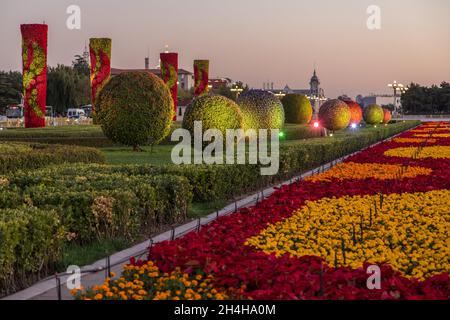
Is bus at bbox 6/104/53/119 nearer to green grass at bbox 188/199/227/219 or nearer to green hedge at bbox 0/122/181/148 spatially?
green hedge at bbox 0/122/181/148

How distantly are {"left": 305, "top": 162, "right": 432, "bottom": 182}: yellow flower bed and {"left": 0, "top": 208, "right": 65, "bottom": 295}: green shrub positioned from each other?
857 cm

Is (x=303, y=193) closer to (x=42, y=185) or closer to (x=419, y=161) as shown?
(x=42, y=185)

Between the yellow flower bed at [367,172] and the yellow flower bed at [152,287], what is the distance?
9.48 m

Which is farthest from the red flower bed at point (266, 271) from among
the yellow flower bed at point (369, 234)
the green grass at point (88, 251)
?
the green grass at point (88, 251)

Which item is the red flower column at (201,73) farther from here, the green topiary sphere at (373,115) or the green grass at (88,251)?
the green grass at (88,251)

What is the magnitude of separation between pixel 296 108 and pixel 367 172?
26.2m

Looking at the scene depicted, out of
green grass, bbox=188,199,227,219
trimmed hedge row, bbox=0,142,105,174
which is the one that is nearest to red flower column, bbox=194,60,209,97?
trimmed hedge row, bbox=0,142,105,174

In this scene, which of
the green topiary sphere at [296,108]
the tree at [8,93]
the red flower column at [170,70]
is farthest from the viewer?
the tree at [8,93]

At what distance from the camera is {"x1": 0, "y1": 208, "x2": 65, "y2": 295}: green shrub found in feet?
22.2

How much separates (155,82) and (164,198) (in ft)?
41.6

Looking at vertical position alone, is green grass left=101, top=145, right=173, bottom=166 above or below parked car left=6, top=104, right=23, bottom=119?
below

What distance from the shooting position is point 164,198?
411 inches

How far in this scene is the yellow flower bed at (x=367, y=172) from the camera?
1603cm

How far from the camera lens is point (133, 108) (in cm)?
2220
